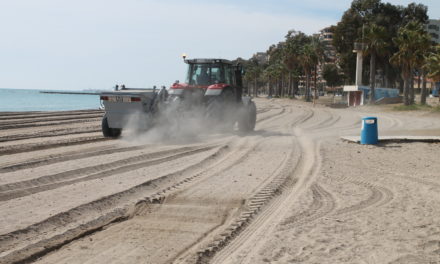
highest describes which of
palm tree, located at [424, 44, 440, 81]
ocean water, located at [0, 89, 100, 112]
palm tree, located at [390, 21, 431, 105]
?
palm tree, located at [390, 21, 431, 105]

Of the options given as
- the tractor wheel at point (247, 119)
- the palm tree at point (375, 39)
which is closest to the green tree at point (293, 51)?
the palm tree at point (375, 39)

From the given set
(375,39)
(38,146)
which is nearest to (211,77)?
(38,146)

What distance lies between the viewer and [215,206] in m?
6.54

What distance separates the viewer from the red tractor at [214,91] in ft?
49.4

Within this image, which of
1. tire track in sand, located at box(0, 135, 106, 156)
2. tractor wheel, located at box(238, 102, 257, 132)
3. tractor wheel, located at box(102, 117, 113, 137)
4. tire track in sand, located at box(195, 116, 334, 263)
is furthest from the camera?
tractor wheel, located at box(238, 102, 257, 132)

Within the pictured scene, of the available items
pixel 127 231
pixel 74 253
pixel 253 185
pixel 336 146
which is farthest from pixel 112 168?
pixel 336 146

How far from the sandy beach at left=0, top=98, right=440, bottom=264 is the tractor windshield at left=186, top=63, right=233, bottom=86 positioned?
14.5 ft

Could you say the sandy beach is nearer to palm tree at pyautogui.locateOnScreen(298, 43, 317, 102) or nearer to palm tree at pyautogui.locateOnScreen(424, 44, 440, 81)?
palm tree at pyautogui.locateOnScreen(424, 44, 440, 81)

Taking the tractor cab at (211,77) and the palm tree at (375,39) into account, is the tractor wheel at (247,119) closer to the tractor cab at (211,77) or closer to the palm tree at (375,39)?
the tractor cab at (211,77)

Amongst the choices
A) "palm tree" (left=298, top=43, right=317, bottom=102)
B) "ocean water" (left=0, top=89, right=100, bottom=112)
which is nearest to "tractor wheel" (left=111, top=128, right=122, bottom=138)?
"ocean water" (left=0, top=89, right=100, bottom=112)

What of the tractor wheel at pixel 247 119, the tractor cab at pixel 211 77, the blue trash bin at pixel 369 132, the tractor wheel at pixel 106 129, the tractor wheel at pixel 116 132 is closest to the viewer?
the blue trash bin at pixel 369 132

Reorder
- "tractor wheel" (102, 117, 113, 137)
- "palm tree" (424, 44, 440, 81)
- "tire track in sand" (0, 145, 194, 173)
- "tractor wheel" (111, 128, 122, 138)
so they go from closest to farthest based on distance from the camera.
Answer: "tire track in sand" (0, 145, 194, 173), "tractor wheel" (102, 117, 113, 137), "tractor wheel" (111, 128, 122, 138), "palm tree" (424, 44, 440, 81)

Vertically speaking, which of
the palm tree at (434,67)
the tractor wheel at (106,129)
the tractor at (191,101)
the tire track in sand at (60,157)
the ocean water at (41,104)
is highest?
the palm tree at (434,67)

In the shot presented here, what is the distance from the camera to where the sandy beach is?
4719 mm
